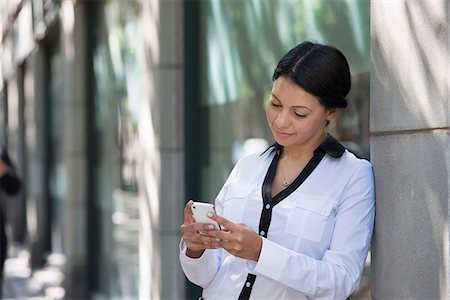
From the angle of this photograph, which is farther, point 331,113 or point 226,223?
point 331,113

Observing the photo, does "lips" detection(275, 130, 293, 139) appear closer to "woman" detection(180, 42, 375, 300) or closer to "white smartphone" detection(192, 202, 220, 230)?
"woman" detection(180, 42, 375, 300)

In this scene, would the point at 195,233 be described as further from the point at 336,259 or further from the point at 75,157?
the point at 75,157

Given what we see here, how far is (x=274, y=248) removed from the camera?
2807 mm

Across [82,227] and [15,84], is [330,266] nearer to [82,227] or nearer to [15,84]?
[82,227]

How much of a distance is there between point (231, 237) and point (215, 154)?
162 inches

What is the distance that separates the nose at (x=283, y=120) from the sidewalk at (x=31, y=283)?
8910 mm

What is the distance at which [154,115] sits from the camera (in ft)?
23.2

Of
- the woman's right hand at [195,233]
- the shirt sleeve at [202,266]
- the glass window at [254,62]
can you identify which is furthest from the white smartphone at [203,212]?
the glass window at [254,62]

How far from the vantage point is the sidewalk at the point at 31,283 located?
39.8 feet

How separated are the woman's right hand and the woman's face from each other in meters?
0.41

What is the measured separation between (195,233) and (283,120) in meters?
0.50

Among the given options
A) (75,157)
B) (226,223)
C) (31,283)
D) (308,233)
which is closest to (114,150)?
(75,157)

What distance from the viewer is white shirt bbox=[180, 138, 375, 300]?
282 centimetres

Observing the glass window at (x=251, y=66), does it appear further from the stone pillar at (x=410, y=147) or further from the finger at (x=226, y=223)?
the finger at (x=226, y=223)
